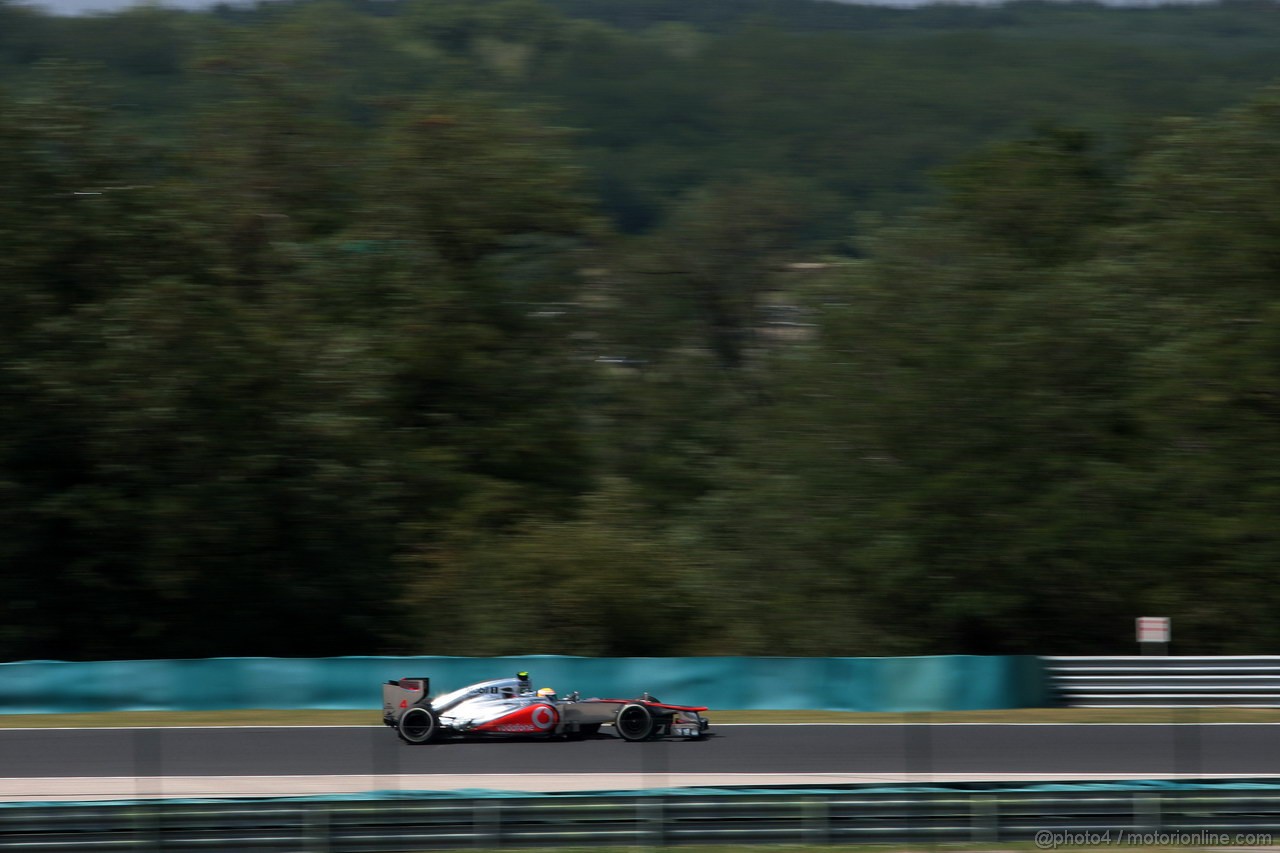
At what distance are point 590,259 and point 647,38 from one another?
387 ft

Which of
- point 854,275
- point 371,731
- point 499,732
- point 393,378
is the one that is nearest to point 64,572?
point 393,378

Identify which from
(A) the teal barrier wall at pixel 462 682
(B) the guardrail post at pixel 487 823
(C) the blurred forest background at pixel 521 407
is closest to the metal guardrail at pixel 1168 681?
(A) the teal barrier wall at pixel 462 682

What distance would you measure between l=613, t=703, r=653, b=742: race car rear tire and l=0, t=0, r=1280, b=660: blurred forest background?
Result: 7.10 m

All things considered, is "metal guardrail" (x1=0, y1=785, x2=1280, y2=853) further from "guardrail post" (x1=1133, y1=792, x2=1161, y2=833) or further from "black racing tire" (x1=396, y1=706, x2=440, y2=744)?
"black racing tire" (x1=396, y1=706, x2=440, y2=744)

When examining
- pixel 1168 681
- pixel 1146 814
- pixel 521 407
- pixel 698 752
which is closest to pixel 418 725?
pixel 698 752

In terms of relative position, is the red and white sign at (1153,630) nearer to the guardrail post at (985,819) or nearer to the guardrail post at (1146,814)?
the guardrail post at (1146,814)

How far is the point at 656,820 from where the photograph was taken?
9688 mm

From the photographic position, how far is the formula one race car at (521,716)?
568 inches

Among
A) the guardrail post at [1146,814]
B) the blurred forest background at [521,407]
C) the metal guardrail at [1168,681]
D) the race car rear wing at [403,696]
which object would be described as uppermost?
the blurred forest background at [521,407]

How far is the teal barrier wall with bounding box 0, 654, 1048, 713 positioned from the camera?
17.0 m

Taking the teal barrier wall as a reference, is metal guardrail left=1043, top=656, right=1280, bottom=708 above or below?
below

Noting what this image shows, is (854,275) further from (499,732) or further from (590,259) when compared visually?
(499,732)

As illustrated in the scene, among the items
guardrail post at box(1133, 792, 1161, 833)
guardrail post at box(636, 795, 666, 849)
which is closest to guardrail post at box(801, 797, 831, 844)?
guardrail post at box(636, 795, 666, 849)

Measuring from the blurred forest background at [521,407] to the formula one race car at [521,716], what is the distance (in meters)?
6.90
